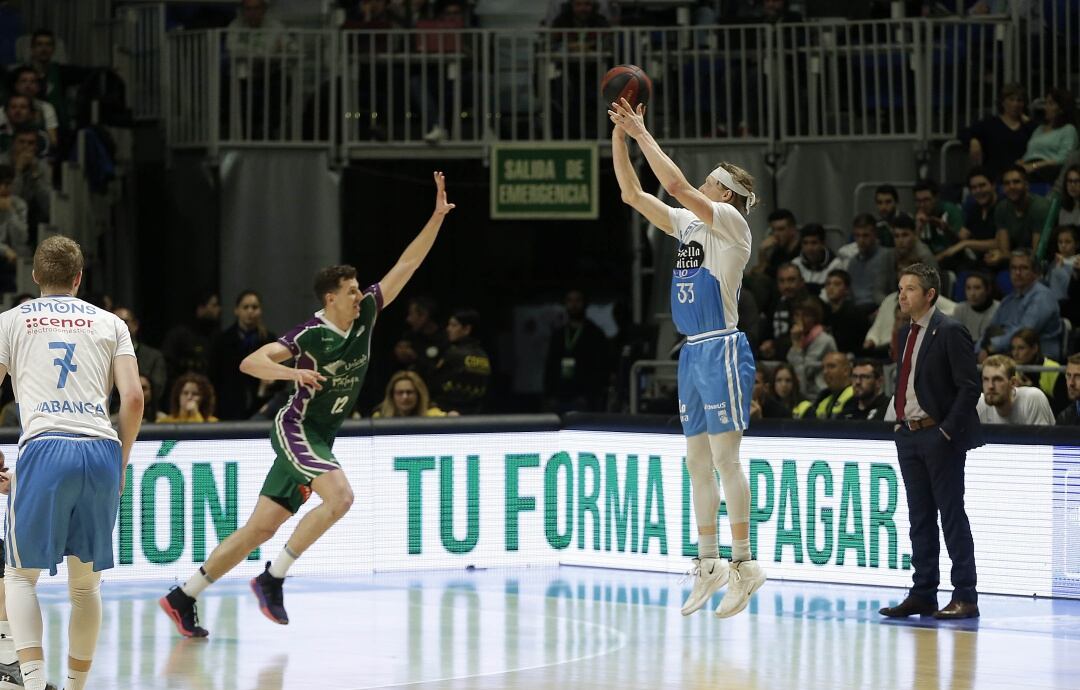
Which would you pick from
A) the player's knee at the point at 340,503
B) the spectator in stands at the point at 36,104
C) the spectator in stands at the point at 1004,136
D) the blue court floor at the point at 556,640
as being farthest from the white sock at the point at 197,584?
the spectator in stands at the point at 1004,136

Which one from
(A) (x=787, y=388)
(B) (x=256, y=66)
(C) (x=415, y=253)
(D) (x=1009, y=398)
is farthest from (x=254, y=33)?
(D) (x=1009, y=398)

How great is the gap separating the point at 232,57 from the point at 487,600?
8.29 meters

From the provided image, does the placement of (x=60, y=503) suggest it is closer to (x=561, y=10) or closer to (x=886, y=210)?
(x=886, y=210)

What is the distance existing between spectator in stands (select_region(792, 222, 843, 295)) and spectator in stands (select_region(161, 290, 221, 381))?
527cm

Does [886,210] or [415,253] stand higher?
[886,210]

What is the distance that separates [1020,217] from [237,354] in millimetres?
6826

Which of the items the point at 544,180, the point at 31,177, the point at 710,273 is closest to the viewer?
the point at 710,273

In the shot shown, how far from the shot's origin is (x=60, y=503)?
751 cm

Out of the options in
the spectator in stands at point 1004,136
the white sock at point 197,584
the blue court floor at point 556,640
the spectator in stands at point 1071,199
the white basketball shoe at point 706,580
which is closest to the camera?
the blue court floor at point 556,640

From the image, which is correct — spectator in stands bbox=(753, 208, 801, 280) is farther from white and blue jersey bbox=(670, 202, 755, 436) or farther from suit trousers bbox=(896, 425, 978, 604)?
white and blue jersey bbox=(670, 202, 755, 436)

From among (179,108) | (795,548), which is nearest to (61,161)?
(179,108)

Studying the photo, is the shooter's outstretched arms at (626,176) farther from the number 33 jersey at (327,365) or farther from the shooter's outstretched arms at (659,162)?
the number 33 jersey at (327,365)

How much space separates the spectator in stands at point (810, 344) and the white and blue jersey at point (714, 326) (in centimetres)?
530

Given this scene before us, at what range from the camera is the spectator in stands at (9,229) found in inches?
632
